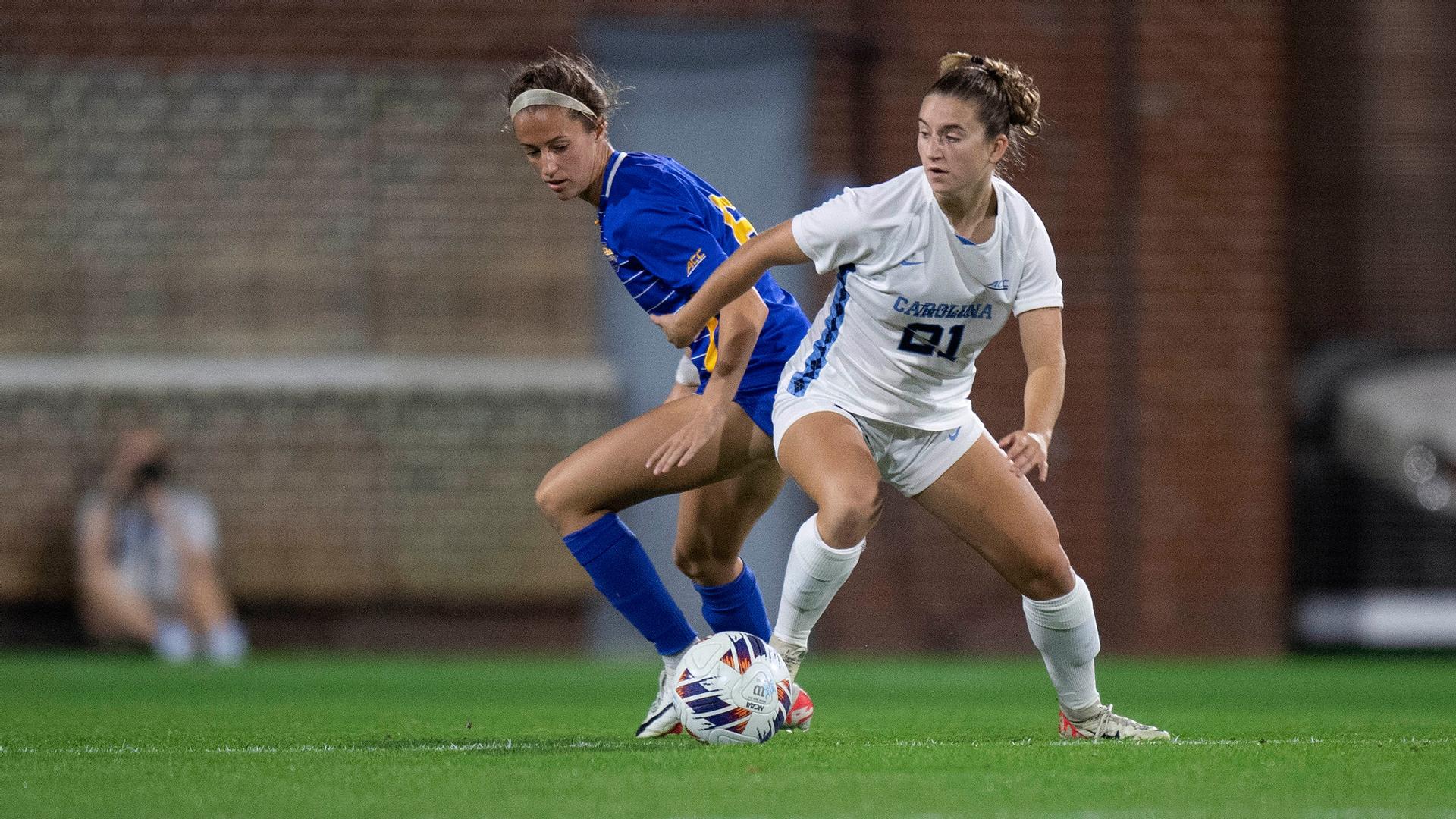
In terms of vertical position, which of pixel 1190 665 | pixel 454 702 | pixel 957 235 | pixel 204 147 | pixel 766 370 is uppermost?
pixel 204 147

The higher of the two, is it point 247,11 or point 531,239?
point 247,11

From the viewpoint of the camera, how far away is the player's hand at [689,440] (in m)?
4.37

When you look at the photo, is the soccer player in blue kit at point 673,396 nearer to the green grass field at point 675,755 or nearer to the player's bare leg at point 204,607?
the green grass field at point 675,755

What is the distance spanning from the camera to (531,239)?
1020cm

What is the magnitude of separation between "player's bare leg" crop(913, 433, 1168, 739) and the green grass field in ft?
0.81

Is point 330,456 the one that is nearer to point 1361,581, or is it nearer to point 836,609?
point 836,609

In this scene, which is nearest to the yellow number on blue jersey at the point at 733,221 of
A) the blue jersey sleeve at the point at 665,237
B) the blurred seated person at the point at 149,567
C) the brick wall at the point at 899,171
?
the blue jersey sleeve at the point at 665,237

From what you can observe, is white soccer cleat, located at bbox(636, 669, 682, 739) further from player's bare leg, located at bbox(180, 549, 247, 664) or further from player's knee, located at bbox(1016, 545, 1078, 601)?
player's bare leg, located at bbox(180, 549, 247, 664)

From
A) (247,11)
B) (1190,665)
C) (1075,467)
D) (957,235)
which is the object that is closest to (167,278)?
(247,11)

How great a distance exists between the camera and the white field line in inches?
174

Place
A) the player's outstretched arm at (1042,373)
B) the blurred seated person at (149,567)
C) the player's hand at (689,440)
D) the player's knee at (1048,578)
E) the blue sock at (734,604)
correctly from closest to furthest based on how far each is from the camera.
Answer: the player's outstretched arm at (1042,373)
the player's knee at (1048,578)
the player's hand at (689,440)
the blue sock at (734,604)
the blurred seated person at (149,567)

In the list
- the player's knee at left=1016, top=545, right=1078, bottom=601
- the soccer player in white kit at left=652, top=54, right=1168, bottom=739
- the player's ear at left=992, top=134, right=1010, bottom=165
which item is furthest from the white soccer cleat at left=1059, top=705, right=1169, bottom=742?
the player's ear at left=992, top=134, right=1010, bottom=165

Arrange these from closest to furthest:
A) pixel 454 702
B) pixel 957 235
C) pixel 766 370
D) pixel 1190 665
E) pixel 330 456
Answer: pixel 957 235 < pixel 766 370 < pixel 454 702 < pixel 1190 665 < pixel 330 456

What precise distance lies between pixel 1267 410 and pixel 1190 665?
1865 millimetres
